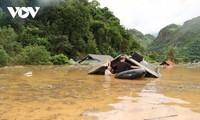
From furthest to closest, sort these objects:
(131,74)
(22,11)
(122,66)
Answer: (22,11) < (122,66) < (131,74)

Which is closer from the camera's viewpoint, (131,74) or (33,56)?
(131,74)

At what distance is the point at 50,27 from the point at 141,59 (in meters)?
37.2

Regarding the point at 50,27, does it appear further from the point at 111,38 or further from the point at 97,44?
the point at 111,38

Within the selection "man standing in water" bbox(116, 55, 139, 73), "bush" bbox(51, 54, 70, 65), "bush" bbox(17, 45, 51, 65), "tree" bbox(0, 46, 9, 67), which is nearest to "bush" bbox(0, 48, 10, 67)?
"tree" bbox(0, 46, 9, 67)

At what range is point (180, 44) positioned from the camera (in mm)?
130875

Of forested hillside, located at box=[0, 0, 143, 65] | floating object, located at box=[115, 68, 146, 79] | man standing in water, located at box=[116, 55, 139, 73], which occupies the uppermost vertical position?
forested hillside, located at box=[0, 0, 143, 65]

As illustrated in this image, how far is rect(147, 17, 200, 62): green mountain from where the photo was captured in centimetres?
10159

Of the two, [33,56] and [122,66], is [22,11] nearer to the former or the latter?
[33,56]

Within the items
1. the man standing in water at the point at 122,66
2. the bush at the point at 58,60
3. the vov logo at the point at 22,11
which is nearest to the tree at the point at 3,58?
the bush at the point at 58,60

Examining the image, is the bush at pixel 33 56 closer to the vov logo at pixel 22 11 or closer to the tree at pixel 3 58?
the tree at pixel 3 58

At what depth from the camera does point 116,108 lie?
20.7ft

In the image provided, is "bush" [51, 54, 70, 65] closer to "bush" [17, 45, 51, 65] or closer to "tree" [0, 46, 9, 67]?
"bush" [17, 45, 51, 65]

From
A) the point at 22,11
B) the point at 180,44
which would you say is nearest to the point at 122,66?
the point at 22,11

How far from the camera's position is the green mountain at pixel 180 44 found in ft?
333
